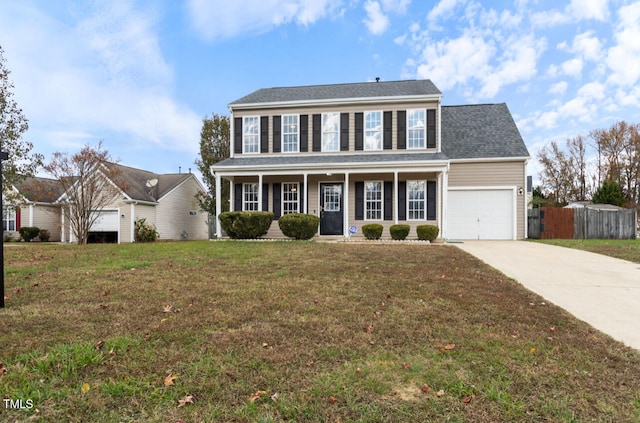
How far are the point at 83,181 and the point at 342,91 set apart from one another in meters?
13.6

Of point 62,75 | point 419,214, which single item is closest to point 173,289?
point 419,214

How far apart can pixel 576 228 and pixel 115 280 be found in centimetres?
1874

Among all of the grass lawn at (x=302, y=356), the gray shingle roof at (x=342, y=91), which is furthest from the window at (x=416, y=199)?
the grass lawn at (x=302, y=356)

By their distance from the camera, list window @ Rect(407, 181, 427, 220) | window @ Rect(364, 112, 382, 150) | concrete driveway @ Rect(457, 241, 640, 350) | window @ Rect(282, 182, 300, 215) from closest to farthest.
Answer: concrete driveway @ Rect(457, 241, 640, 350), window @ Rect(407, 181, 427, 220), window @ Rect(364, 112, 382, 150), window @ Rect(282, 182, 300, 215)

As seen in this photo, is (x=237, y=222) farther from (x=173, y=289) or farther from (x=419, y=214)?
(x=173, y=289)

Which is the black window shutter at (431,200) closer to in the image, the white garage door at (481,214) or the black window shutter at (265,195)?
the white garage door at (481,214)

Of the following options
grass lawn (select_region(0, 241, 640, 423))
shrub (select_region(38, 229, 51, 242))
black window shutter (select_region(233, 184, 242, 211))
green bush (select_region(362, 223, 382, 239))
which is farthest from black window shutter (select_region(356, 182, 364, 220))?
shrub (select_region(38, 229, 51, 242))

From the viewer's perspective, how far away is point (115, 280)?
218 inches

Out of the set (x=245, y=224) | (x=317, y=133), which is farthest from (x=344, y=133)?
(x=245, y=224)

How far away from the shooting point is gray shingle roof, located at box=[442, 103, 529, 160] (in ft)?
50.4

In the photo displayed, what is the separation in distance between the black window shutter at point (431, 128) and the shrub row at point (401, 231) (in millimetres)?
3921

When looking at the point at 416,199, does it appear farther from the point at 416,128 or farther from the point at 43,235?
the point at 43,235

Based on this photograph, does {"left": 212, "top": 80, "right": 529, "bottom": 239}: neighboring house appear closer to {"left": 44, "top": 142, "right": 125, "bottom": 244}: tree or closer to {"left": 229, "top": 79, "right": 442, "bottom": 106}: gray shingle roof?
{"left": 229, "top": 79, "right": 442, "bottom": 106}: gray shingle roof

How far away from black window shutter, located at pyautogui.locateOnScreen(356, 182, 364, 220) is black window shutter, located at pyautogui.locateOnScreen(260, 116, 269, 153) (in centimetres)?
471
